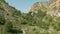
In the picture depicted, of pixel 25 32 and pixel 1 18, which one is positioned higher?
pixel 1 18

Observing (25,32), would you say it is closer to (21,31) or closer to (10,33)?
(21,31)

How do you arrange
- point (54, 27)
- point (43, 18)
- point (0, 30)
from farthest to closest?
point (43, 18) < point (54, 27) < point (0, 30)

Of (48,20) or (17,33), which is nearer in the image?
(17,33)

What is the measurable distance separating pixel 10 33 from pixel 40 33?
24674mm

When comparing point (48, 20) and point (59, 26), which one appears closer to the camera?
point (59, 26)

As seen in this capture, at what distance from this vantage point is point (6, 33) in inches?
3565

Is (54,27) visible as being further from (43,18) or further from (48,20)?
(43,18)

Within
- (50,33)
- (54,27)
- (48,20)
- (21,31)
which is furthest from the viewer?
(48,20)

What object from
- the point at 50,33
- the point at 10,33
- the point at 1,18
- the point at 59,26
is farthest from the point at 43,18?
the point at 10,33

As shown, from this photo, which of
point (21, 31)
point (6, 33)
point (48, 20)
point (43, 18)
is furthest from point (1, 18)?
point (43, 18)

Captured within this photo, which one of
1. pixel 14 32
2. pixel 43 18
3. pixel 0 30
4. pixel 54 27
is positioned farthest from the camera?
pixel 43 18

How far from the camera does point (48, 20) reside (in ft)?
610

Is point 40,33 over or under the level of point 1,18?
under

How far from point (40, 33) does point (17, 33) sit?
64.3 ft
